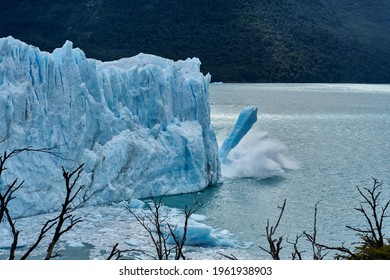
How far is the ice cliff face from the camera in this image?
1143 cm

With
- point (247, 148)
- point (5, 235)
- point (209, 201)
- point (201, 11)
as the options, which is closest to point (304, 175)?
point (247, 148)

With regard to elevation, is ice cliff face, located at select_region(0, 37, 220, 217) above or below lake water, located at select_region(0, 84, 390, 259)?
above

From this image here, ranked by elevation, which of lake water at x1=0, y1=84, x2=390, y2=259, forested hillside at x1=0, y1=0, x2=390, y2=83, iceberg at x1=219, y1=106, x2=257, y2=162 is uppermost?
forested hillside at x1=0, y1=0, x2=390, y2=83

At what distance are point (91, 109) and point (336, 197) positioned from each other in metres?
6.42

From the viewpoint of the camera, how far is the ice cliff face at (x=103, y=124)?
11.4 m

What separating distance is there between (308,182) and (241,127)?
2468mm

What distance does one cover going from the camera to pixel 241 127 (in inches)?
640

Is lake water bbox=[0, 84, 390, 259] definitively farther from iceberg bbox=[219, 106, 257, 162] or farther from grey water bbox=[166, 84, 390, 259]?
iceberg bbox=[219, 106, 257, 162]

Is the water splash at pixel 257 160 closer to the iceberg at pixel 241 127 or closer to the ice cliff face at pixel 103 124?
the iceberg at pixel 241 127

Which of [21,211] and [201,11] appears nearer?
[21,211]

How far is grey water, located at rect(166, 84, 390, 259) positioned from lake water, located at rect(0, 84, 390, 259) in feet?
0.07

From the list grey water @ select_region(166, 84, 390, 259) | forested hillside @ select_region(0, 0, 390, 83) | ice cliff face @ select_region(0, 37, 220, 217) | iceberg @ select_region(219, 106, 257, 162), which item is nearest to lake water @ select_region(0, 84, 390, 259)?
grey water @ select_region(166, 84, 390, 259)
